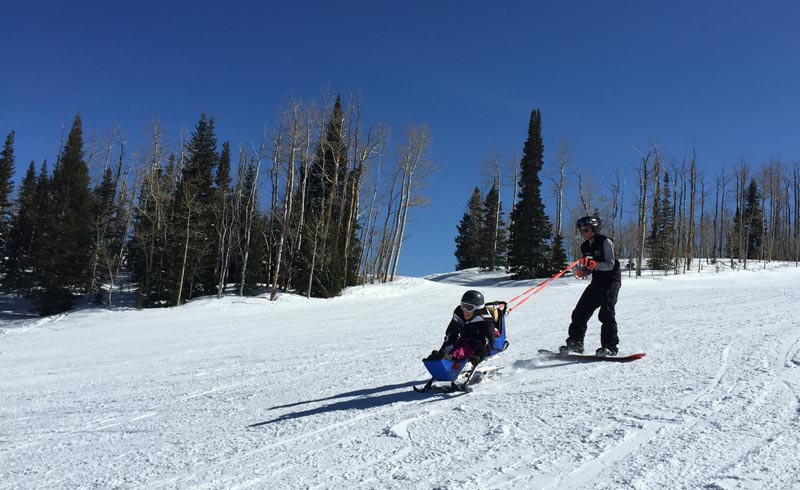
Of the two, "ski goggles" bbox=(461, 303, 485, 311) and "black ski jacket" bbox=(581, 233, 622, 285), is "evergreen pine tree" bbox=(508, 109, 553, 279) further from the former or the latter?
"ski goggles" bbox=(461, 303, 485, 311)

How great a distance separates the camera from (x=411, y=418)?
427 centimetres

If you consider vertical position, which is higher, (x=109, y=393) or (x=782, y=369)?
(x=782, y=369)

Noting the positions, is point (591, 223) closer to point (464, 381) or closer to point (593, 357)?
point (593, 357)

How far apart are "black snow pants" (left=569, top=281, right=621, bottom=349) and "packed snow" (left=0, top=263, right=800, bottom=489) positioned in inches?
21.5

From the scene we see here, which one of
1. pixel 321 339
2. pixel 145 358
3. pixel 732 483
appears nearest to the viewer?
pixel 732 483

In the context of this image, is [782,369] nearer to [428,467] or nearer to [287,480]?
[428,467]

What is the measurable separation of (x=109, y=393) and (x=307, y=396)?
3.27m

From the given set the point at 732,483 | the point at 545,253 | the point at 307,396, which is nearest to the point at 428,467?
the point at 732,483

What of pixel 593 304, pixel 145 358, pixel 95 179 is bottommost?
pixel 145 358

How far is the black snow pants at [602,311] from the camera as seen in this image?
6.50 metres

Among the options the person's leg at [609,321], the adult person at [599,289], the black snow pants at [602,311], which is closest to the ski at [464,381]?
the adult person at [599,289]

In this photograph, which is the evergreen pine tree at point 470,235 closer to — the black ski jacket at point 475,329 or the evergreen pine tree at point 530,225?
the evergreen pine tree at point 530,225

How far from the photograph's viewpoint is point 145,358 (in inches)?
385

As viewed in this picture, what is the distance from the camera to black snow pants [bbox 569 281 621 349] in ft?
21.3
